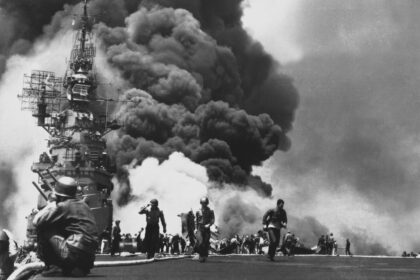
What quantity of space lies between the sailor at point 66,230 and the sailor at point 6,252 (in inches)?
96.3

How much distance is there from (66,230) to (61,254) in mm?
342

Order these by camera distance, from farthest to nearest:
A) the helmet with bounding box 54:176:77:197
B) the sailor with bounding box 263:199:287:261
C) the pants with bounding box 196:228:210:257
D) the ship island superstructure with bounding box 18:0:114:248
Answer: the ship island superstructure with bounding box 18:0:114:248
the sailor with bounding box 263:199:287:261
the pants with bounding box 196:228:210:257
the helmet with bounding box 54:176:77:197

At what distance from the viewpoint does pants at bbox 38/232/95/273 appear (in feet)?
34.6

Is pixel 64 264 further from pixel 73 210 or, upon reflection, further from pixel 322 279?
pixel 322 279

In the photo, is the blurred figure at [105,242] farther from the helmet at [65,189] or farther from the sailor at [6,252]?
the helmet at [65,189]

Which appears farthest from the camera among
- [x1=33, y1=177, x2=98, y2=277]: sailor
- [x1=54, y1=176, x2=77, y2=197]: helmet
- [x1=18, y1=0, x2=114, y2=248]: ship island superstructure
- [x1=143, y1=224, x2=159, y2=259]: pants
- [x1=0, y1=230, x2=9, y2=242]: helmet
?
[x1=18, y1=0, x2=114, y2=248]: ship island superstructure

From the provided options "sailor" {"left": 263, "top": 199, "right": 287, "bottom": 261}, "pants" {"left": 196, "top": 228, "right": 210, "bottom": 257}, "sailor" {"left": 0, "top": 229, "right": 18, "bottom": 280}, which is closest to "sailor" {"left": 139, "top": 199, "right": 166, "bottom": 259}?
"pants" {"left": 196, "top": 228, "right": 210, "bottom": 257}

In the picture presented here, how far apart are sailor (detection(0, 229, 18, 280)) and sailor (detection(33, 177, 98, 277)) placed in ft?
8.02

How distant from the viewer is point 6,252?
13.0 meters

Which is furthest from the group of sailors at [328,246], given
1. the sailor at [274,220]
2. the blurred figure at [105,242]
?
the sailor at [274,220]

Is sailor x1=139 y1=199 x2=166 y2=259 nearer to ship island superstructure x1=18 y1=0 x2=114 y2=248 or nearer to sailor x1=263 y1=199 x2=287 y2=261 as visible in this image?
sailor x1=263 y1=199 x2=287 y2=261

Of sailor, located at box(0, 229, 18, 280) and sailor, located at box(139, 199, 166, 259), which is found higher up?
sailor, located at box(139, 199, 166, 259)

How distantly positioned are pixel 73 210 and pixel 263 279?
4690mm

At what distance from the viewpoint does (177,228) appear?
7719cm
